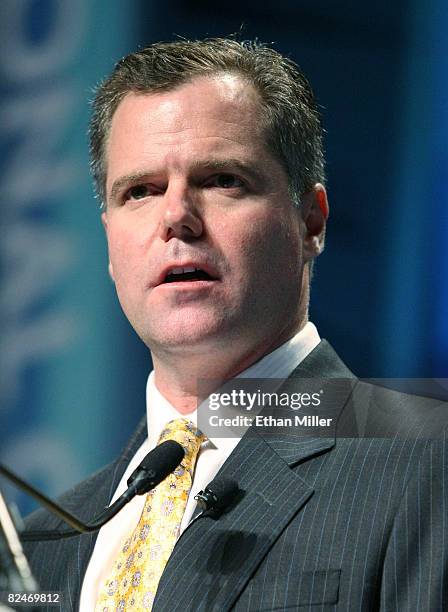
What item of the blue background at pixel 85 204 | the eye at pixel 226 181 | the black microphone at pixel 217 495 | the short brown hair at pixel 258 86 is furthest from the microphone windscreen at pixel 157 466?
the blue background at pixel 85 204

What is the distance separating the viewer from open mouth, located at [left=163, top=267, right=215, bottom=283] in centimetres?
190

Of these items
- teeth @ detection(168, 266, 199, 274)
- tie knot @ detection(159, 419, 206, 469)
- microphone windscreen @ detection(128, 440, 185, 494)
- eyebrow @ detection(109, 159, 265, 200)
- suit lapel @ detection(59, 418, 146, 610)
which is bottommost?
suit lapel @ detection(59, 418, 146, 610)

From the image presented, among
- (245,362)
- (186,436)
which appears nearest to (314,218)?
(245,362)

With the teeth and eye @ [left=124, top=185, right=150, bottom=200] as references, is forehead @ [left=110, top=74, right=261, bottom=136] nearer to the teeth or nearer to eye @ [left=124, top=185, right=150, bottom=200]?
eye @ [left=124, top=185, right=150, bottom=200]

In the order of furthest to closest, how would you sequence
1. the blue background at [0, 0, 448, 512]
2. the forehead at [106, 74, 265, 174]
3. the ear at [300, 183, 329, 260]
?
1. the blue background at [0, 0, 448, 512]
2. the ear at [300, 183, 329, 260]
3. the forehead at [106, 74, 265, 174]

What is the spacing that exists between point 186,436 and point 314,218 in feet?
1.92

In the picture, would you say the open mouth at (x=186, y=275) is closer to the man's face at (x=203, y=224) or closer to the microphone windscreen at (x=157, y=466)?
the man's face at (x=203, y=224)

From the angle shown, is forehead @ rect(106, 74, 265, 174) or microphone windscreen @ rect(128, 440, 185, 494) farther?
forehead @ rect(106, 74, 265, 174)

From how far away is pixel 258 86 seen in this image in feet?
6.88

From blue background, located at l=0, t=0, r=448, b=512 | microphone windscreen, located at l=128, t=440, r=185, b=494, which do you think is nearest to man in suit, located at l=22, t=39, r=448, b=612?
microphone windscreen, located at l=128, t=440, r=185, b=494

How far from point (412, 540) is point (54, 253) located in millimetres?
1631

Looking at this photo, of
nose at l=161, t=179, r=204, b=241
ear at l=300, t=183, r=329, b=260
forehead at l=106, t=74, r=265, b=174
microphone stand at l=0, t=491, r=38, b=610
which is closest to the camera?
microphone stand at l=0, t=491, r=38, b=610

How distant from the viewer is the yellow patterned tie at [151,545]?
175 cm

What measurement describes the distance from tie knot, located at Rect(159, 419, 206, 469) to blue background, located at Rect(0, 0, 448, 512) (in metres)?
0.78
